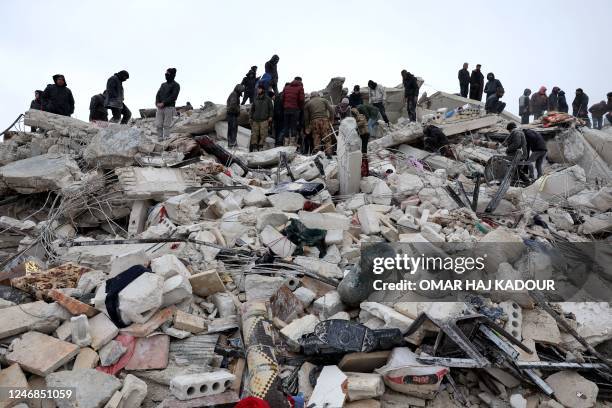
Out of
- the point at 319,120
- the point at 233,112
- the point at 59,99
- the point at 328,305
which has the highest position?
the point at 59,99

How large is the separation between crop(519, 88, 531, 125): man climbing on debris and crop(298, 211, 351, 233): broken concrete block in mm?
11653

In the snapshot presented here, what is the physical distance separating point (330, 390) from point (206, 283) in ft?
5.11

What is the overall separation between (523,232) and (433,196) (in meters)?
1.40

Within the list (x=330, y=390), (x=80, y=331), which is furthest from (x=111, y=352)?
(x=330, y=390)

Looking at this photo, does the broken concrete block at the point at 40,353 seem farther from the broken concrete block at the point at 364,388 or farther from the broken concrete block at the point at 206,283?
the broken concrete block at the point at 364,388

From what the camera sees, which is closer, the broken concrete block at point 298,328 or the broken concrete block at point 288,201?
the broken concrete block at point 298,328

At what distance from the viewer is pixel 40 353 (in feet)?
11.0

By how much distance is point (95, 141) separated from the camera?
7195mm

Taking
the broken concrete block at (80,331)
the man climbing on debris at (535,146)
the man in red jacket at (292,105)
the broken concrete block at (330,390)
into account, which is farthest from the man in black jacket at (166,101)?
the broken concrete block at (330,390)

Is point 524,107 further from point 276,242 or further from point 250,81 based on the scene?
point 276,242

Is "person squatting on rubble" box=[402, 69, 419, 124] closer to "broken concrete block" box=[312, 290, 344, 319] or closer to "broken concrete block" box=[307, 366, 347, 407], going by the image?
"broken concrete block" box=[312, 290, 344, 319]

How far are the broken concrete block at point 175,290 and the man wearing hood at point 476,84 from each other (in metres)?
13.1

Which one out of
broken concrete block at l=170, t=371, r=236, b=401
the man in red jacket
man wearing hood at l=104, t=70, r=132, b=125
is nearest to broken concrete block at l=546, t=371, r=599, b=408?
broken concrete block at l=170, t=371, r=236, b=401

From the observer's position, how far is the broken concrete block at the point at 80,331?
3.48m
